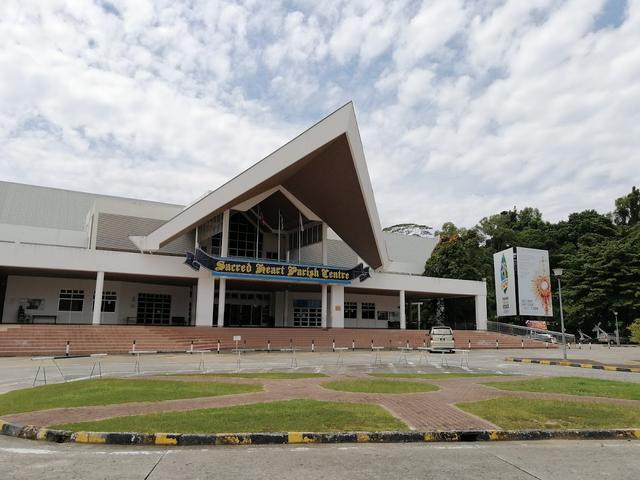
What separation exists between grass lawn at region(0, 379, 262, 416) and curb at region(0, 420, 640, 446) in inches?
62.0

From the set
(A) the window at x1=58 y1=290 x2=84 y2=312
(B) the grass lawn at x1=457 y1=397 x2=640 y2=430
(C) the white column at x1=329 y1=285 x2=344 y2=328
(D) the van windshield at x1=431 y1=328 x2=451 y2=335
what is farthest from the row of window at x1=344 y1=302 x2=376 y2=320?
(B) the grass lawn at x1=457 y1=397 x2=640 y2=430

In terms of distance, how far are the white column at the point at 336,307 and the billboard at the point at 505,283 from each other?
22.4 metres

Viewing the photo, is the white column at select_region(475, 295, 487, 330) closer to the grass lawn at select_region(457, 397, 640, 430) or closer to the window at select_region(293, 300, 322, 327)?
the window at select_region(293, 300, 322, 327)

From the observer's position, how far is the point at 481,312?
1702 inches

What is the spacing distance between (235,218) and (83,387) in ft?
91.5

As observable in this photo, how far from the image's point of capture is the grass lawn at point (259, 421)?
684 cm

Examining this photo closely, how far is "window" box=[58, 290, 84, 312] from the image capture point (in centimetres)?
3316

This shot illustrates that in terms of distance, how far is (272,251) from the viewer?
4084cm

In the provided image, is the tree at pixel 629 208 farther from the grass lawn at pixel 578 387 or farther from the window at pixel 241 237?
the grass lawn at pixel 578 387

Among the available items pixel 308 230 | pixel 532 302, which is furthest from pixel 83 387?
pixel 532 302

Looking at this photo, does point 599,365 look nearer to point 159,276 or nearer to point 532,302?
point 159,276

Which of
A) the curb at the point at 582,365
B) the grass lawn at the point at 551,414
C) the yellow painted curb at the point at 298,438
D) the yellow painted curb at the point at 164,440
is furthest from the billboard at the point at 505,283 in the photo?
the yellow painted curb at the point at 164,440

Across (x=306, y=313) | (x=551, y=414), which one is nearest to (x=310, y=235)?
(x=306, y=313)

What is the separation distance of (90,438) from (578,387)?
35.8 ft
